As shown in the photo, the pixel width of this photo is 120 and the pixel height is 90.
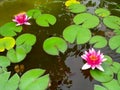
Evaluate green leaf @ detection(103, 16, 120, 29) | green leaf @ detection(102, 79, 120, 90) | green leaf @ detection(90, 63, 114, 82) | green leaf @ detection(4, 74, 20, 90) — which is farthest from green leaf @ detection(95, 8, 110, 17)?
green leaf @ detection(4, 74, 20, 90)

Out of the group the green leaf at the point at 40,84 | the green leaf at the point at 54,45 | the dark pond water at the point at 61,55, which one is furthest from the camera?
the green leaf at the point at 54,45

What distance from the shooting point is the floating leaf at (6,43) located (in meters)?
1.92

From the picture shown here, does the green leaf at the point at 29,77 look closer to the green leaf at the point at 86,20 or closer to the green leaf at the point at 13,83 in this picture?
the green leaf at the point at 13,83

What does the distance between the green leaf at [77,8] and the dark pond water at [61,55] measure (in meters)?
0.05

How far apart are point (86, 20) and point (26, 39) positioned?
1.80 feet

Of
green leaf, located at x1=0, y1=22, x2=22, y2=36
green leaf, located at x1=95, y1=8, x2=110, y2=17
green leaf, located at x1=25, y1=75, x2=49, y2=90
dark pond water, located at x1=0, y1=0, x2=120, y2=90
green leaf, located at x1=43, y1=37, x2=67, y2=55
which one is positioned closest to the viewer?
green leaf, located at x1=25, y1=75, x2=49, y2=90

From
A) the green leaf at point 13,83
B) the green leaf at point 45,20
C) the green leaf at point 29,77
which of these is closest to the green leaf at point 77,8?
the green leaf at point 45,20

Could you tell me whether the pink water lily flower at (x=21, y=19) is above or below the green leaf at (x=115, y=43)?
above

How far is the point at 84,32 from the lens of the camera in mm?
2016

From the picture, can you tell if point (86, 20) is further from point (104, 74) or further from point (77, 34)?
point (104, 74)

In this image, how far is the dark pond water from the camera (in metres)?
1.71

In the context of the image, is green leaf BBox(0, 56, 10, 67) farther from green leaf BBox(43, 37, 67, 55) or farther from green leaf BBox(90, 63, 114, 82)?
green leaf BBox(90, 63, 114, 82)

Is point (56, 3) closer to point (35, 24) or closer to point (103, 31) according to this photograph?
point (35, 24)

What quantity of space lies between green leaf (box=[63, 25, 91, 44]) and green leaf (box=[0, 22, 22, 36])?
1.33 feet
